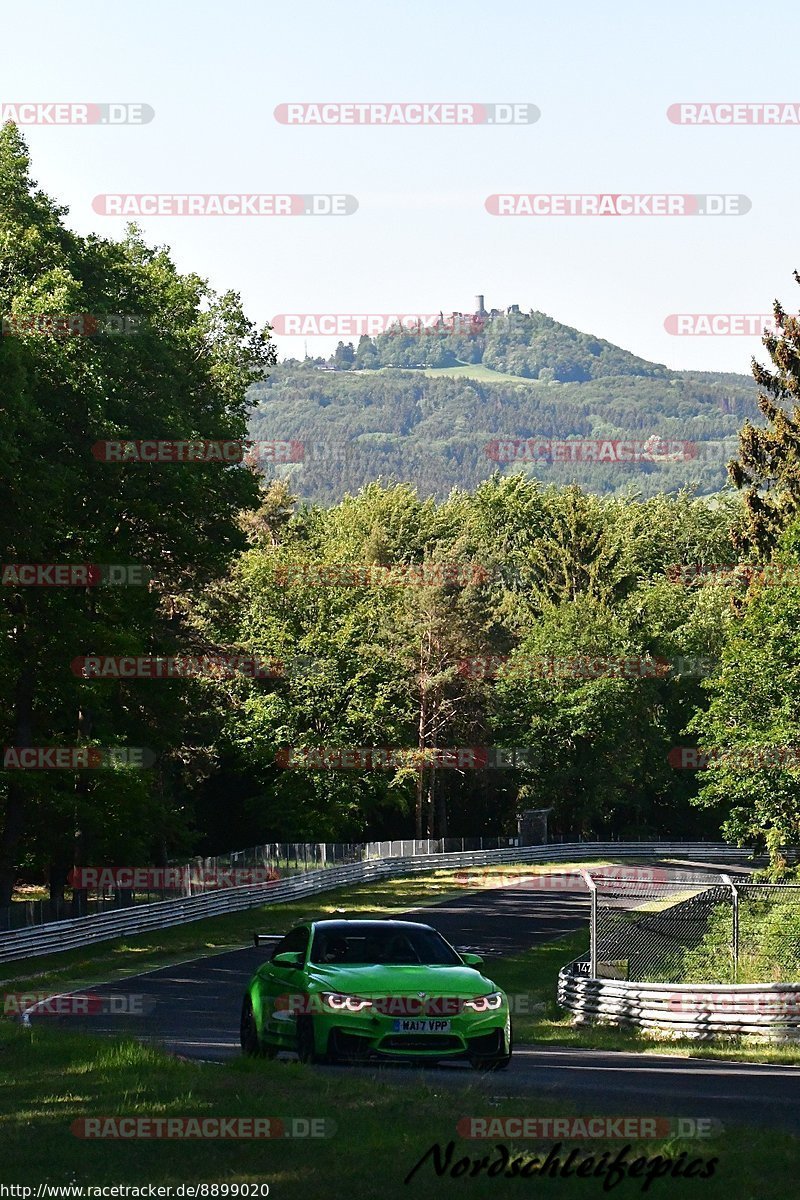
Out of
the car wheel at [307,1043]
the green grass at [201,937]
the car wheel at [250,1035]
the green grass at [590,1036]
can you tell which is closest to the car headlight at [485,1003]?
the car wheel at [307,1043]

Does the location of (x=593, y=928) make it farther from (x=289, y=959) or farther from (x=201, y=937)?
(x=201, y=937)

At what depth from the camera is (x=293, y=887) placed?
51938 mm

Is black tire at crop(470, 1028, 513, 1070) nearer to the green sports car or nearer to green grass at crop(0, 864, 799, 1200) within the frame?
the green sports car

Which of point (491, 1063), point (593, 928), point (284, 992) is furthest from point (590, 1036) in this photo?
point (284, 992)

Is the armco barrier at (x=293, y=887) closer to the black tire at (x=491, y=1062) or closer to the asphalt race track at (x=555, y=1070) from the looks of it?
the asphalt race track at (x=555, y=1070)

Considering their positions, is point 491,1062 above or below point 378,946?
below

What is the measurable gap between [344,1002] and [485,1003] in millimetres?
1250

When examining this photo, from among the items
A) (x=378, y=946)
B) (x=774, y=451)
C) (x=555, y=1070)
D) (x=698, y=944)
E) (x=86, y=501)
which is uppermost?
(x=774, y=451)

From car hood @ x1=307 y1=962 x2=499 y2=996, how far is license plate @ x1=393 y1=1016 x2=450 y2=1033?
235mm

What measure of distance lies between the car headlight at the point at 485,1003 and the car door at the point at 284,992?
1515mm

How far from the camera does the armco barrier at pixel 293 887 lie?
115ft

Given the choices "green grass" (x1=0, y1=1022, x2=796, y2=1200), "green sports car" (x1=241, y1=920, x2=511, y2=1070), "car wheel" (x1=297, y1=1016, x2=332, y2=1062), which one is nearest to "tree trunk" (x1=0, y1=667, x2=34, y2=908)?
"green sports car" (x1=241, y1=920, x2=511, y2=1070)

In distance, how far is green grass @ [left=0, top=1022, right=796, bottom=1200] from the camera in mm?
8719

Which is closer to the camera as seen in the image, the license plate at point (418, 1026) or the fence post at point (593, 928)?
the license plate at point (418, 1026)
